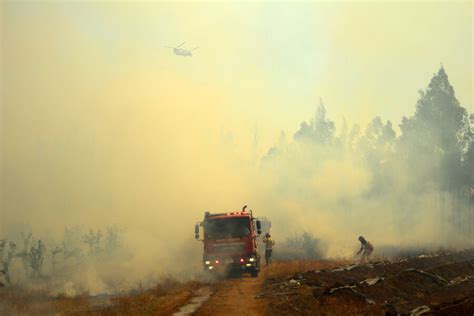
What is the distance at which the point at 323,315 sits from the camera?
16.6 meters

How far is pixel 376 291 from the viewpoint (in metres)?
20.8

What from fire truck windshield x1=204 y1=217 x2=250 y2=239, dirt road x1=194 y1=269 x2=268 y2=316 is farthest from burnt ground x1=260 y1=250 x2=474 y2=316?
fire truck windshield x1=204 y1=217 x2=250 y2=239

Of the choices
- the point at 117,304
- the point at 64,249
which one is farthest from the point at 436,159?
the point at 117,304

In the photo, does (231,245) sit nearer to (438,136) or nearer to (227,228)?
(227,228)

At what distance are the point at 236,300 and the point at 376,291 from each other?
501 cm

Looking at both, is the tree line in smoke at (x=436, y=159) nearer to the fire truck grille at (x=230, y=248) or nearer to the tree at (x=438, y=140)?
the tree at (x=438, y=140)

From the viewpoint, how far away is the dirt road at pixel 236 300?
18.2 meters

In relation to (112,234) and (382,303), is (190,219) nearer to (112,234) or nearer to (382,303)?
(112,234)

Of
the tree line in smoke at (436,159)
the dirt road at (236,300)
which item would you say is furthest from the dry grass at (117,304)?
the tree line in smoke at (436,159)

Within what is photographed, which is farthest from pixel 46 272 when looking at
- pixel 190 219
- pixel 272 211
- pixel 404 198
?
pixel 404 198

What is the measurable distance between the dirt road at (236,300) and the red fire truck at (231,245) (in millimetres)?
951

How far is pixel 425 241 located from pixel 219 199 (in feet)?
69.0

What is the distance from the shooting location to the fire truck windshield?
96.2 ft

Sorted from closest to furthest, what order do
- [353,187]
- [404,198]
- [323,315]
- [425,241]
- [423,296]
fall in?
[323,315]
[423,296]
[425,241]
[353,187]
[404,198]
